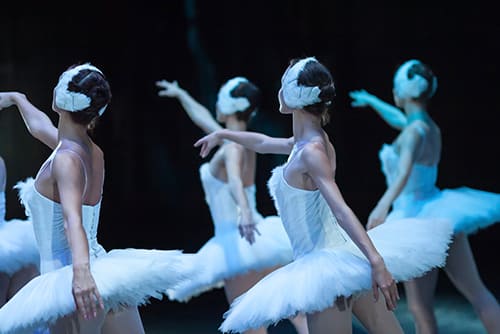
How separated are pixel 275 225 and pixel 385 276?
5.25 feet

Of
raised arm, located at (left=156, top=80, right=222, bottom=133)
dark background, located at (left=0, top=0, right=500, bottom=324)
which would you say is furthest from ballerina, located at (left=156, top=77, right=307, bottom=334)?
dark background, located at (left=0, top=0, right=500, bottom=324)

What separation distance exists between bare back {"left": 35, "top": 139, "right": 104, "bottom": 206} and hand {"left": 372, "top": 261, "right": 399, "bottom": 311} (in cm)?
101

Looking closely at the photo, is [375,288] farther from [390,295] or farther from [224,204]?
[224,204]

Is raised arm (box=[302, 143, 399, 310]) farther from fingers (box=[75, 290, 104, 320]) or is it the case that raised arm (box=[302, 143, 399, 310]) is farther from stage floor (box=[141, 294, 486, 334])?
stage floor (box=[141, 294, 486, 334])

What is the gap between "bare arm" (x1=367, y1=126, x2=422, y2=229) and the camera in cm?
362

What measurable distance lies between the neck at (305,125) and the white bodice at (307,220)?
16 cm

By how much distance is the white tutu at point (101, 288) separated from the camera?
2.43 meters

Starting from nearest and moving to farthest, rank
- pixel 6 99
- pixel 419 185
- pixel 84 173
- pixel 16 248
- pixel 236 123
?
pixel 84 173 → pixel 6 99 → pixel 16 248 → pixel 419 185 → pixel 236 123

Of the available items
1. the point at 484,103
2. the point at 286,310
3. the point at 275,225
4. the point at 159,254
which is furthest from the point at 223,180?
the point at 484,103

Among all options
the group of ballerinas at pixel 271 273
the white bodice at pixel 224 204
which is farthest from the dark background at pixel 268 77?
the group of ballerinas at pixel 271 273

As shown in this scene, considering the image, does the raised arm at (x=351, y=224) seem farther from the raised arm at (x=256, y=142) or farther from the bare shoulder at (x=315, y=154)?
the raised arm at (x=256, y=142)

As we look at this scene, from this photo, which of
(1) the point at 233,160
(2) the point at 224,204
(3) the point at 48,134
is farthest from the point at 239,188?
(3) the point at 48,134

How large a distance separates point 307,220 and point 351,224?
284mm

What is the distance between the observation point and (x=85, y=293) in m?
2.38
